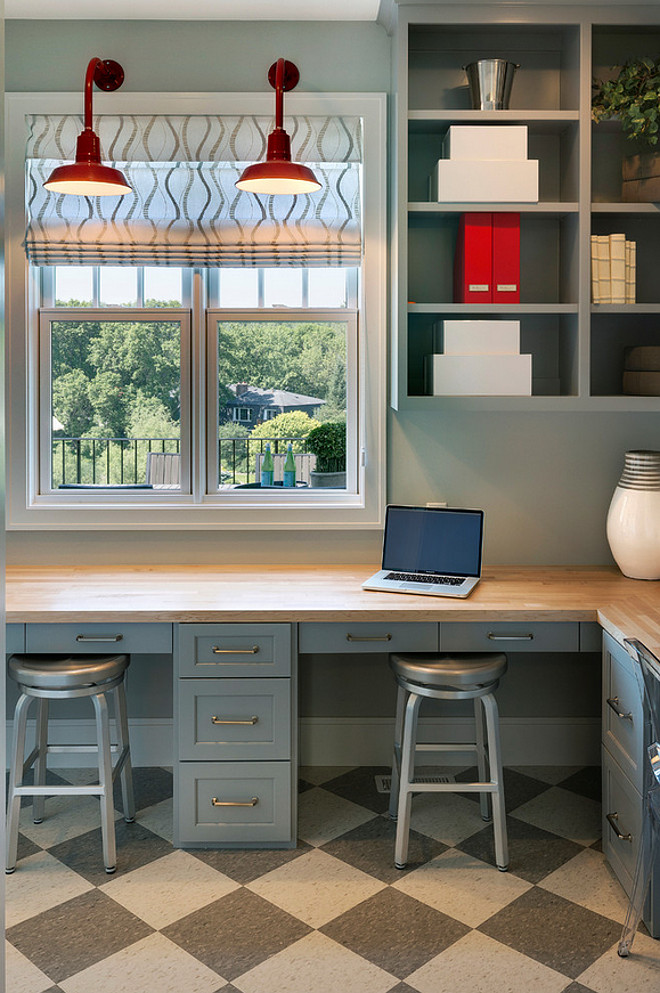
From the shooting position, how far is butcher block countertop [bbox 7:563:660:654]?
8.97 ft

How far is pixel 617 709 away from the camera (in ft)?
8.60

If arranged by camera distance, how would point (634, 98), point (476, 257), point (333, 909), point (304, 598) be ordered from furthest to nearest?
point (476, 257), point (634, 98), point (304, 598), point (333, 909)

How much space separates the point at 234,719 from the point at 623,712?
1169 millimetres

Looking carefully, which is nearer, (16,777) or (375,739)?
(16,777)

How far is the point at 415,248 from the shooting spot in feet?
10.9

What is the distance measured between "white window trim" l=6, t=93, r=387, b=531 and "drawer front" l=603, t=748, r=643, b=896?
124 cm

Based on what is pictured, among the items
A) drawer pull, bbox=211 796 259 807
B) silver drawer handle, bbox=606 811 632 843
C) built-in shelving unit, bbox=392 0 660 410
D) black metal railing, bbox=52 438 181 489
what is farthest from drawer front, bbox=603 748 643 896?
black metal railing, bbox=52 438 181 489

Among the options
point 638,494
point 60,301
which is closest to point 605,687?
point 638,494

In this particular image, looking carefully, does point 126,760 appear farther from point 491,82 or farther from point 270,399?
point 491,82

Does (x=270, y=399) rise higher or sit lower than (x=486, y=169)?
lower

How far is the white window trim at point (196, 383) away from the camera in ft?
10.7

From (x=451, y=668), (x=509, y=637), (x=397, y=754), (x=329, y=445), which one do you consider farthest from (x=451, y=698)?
(x=329, y=445)

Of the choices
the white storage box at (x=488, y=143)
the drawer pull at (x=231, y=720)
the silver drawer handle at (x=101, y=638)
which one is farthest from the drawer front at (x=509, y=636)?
the white storage box at (x=488, y=143)

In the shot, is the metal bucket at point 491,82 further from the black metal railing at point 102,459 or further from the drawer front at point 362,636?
the drawer front at point 362,636
